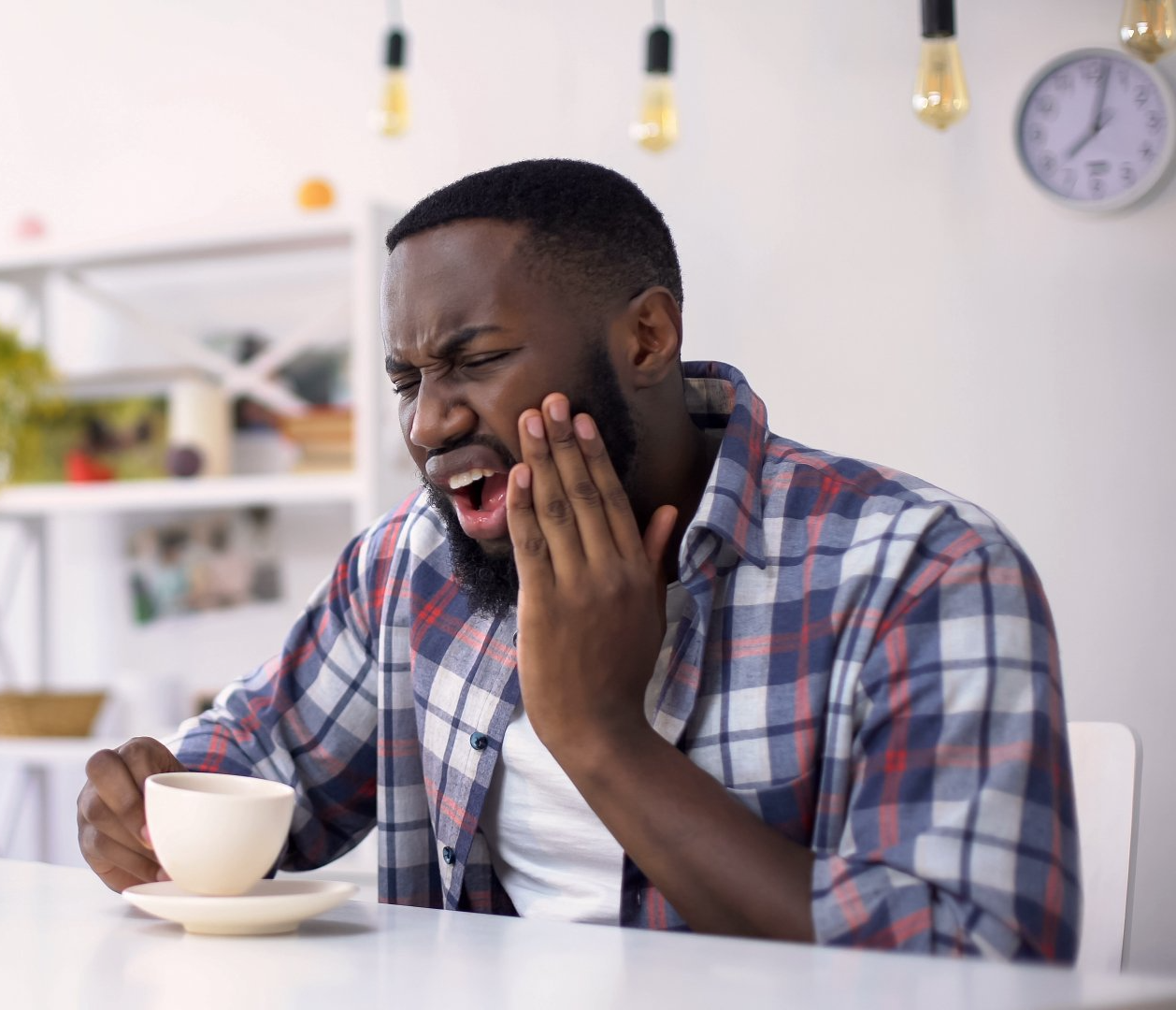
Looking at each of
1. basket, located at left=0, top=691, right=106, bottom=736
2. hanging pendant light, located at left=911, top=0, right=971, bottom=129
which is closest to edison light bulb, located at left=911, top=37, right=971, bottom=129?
hanging pendant light, located at left=911, top=0, right=971, bottom=129

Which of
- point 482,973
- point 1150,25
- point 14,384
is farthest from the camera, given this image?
point 14,384

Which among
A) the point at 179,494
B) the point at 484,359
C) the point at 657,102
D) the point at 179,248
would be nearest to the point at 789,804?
the point at 484,359

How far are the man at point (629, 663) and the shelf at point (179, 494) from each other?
1248 millimetres

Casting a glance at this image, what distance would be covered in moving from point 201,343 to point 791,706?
2331 mm

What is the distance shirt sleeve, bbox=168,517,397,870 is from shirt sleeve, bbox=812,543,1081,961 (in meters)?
0.54

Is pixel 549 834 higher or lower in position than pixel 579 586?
lower

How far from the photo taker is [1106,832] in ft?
3.71

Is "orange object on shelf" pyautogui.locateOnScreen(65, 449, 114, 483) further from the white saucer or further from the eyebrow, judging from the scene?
the white saucer

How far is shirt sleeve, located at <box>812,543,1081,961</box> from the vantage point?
80 centimetres

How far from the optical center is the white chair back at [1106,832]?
3.62 feet

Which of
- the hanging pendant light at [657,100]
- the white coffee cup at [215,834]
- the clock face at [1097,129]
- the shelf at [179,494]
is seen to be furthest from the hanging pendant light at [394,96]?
the white coffee cup at [215,834]

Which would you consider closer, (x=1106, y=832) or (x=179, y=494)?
(x=1106, y=832)

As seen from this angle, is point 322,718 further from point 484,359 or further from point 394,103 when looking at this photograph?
point 394,103

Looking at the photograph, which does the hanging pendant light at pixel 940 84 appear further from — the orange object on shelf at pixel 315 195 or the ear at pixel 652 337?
the orange object on shelf at pixel 315 195
